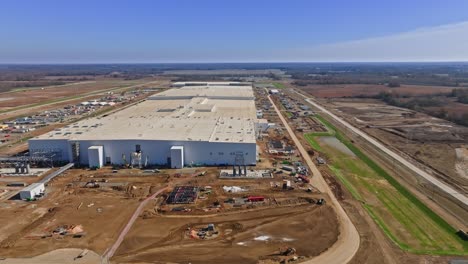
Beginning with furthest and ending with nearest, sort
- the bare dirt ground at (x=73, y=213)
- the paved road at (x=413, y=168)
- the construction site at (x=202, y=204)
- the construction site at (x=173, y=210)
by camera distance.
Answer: the paved road at (x=413, y=168)
the bare dirt ground at (x=73, y=213)
the construction site at (x=173, y=210)
the construction site at (x=202, y=204)

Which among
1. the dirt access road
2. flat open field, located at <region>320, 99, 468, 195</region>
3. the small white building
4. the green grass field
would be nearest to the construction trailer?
the dirt access road

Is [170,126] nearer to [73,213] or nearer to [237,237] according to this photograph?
[73,213]

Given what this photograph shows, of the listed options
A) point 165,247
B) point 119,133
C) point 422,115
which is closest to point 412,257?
point 165,247

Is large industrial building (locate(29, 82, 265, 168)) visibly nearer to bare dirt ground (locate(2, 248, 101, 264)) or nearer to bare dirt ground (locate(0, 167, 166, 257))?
bare dirt ground (locate(0, 167, 166, 257))

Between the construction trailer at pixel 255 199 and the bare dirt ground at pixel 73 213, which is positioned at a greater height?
the construction trailer at pixel 255 199

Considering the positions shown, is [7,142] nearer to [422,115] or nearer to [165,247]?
Result: [165,247]

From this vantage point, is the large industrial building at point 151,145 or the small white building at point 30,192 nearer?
the small white building at point 30,192

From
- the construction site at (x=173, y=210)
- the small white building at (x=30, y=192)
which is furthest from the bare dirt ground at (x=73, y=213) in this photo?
the small white building at (x=30, y=192)

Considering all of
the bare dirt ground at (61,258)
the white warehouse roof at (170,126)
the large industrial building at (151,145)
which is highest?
the white warehouse roof at (170,126)

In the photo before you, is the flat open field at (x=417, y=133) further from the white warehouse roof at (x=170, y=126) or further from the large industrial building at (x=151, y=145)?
the large industrial building at (x=151, y=145)
